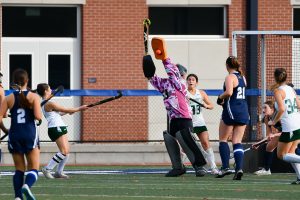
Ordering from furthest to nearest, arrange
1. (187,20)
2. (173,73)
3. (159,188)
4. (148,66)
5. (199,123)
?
(187,20), (199,123), (173,73), (148,66), (159,188)

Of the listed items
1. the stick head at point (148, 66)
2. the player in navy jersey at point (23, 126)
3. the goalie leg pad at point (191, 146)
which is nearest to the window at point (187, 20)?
the goalie leg pad at point (191, 146)

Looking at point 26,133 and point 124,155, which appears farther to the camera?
point 124,155

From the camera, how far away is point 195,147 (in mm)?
20719

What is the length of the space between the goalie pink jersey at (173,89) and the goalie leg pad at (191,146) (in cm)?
28

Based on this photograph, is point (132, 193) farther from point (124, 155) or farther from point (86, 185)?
point (124, 155)

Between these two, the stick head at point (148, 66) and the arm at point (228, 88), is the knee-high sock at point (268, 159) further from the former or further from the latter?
the stick head at point (148, 66)

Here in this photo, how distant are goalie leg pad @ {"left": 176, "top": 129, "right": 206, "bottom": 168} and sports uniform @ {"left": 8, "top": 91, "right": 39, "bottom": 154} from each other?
18.8 ft

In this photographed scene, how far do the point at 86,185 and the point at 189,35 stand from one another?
509 inches

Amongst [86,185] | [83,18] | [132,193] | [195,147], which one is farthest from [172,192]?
[83,18]

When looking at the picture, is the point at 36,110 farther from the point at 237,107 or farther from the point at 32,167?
the point at 237,107

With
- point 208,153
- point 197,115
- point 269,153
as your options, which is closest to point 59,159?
point 208,153

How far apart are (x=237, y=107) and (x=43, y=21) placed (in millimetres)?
11067

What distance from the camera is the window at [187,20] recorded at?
3094cm

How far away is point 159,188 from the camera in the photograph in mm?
17609
